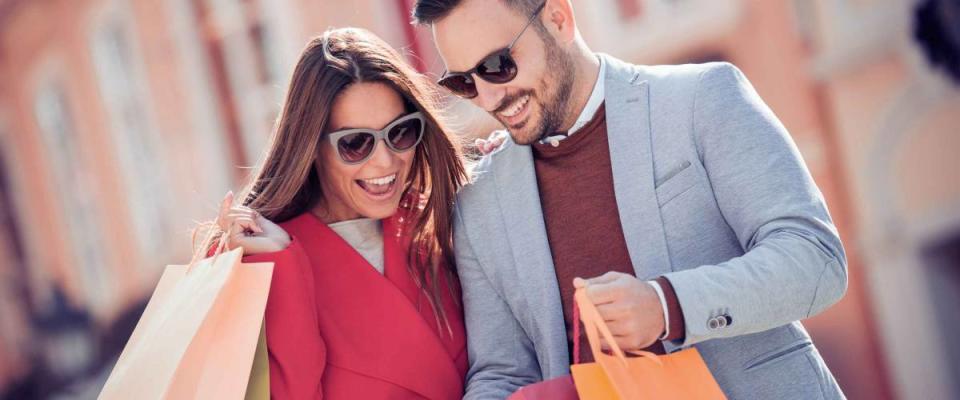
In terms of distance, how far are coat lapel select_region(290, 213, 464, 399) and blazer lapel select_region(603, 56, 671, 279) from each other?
0.67 metres

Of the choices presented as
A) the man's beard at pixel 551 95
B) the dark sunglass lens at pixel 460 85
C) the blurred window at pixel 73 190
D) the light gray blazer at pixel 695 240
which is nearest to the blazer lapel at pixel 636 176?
the light gray blazer at pixel 695 240

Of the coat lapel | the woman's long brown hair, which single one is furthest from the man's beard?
the coat lapel

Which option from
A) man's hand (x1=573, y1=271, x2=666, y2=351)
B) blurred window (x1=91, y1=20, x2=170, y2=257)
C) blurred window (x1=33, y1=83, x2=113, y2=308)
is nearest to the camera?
man's hand (x1=573, y1=271, x2=666, y2=351)

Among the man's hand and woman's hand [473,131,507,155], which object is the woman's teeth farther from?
the man's hand

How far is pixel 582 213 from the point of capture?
276cm

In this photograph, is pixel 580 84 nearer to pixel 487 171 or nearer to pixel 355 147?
pixel 487 171

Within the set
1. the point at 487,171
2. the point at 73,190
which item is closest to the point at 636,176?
the point at 487,171

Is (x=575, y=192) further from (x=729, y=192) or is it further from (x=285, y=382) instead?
(x=285, y=382)

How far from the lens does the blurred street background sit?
25.6 feet

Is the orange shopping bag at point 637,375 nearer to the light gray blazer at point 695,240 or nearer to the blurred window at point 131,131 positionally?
the light gray blazer at point 695,240

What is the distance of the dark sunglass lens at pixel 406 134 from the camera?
3074mm

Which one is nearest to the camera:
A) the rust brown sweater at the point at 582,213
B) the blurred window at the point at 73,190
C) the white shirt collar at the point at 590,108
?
the rust brown sweater at the point at 582,213

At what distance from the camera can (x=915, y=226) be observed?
782cm

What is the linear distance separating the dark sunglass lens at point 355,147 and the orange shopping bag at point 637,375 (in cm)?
103
